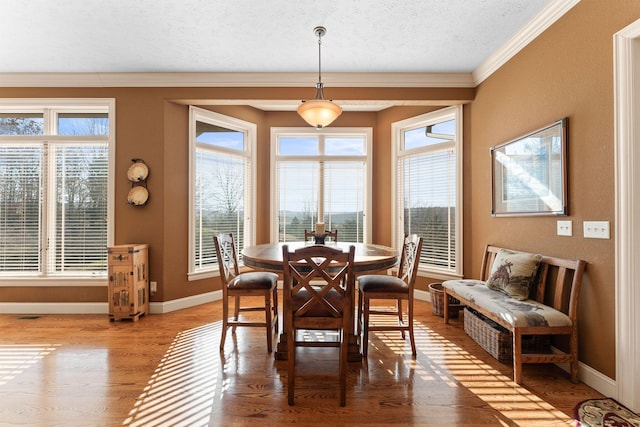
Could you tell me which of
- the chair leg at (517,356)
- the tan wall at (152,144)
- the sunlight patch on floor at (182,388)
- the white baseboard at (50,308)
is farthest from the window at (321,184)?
the chair leg at (517,356)

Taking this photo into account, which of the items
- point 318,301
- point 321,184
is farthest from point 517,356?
point 321,184

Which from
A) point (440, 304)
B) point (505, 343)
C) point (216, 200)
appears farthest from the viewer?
point (216, 200)

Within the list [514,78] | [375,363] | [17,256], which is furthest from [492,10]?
[17,256]

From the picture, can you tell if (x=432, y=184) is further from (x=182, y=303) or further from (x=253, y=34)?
(x=182, y=303)

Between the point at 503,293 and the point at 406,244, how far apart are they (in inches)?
36.0

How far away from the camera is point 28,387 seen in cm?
213

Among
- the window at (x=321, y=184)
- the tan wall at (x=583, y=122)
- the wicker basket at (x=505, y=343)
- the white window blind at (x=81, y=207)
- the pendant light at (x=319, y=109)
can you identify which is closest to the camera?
the tan wall at (x=583, y=122)

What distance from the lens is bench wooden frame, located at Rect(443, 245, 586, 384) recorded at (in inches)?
84.5

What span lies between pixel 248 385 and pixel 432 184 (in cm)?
330

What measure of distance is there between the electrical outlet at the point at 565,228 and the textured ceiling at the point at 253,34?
5.72ft

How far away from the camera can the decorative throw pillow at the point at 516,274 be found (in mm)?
2527

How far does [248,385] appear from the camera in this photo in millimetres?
2133

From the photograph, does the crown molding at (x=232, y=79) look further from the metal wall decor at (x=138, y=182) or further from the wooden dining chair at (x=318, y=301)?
the wooden dining chair at (x=318, y=301)

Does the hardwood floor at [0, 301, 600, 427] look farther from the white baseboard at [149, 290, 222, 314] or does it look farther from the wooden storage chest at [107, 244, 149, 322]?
the white baseboard at [149, 290, 222, 314]
